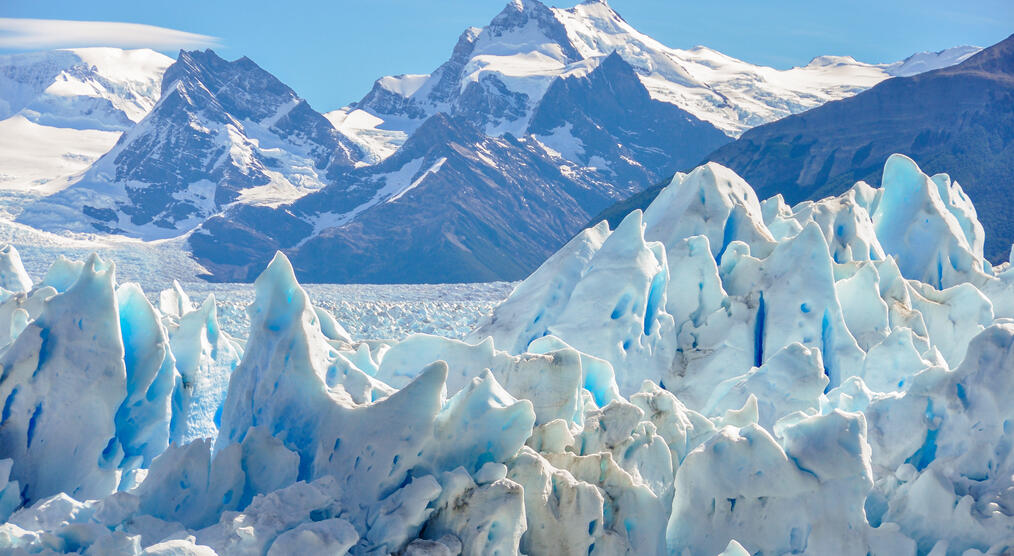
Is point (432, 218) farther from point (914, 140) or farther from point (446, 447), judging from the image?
point (446, 447)

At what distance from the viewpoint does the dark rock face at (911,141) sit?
72125 millimetres

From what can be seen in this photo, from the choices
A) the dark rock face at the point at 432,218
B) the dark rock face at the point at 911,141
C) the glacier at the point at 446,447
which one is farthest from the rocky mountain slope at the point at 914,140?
the glacier at the point at 446,447

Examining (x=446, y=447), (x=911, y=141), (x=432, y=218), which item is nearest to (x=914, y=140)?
(x=911, y=141)

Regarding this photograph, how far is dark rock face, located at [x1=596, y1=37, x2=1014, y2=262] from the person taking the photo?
72.1 m

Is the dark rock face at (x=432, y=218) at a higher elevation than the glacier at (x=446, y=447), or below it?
below

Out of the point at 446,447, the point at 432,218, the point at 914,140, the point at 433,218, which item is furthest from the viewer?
the point at 432,218

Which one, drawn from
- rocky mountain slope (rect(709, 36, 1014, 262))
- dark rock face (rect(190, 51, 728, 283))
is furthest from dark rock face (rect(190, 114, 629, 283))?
rocky mountain slope (rect(709, 36, 1014, 262))

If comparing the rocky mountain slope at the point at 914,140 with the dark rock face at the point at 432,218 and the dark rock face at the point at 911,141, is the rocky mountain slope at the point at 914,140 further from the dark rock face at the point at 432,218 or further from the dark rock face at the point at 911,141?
the dark rock face at the point at 432,218

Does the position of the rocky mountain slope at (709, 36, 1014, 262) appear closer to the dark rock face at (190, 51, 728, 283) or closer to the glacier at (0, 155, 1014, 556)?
the dark rock face at (190, 51, 728, 283)

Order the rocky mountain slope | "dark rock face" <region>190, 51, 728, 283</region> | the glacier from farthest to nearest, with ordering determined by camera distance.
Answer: "dark rock face" <region>190, 51, 728, 283</region>, the rocky mountain slope, the glacier

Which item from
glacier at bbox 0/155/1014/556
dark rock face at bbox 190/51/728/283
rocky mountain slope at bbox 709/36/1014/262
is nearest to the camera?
glacier at bbox 0/155/1014/556

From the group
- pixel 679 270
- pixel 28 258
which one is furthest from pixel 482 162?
pixel 679 270

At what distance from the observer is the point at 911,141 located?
87.2 metres

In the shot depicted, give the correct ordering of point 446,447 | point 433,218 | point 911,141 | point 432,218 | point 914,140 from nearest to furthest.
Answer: point 446,447
point 914,140
point 911,141
point 433,218
point 432,218
